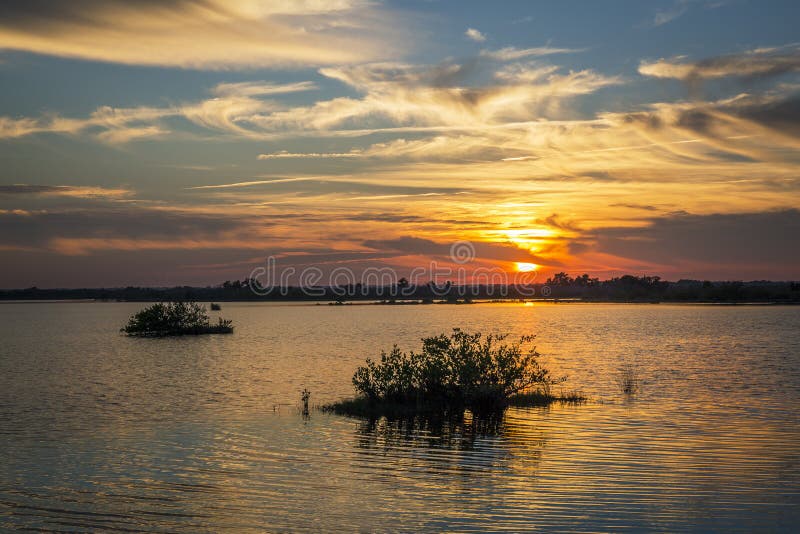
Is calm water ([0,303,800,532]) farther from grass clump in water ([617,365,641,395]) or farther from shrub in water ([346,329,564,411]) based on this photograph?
shrub in water ([346,329,564,411])

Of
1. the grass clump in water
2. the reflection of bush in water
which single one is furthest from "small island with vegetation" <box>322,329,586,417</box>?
the grass clump in water

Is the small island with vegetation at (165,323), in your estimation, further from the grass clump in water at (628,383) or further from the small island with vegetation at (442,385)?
the small island with vegetation at (442,385)

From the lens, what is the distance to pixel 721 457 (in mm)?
20375

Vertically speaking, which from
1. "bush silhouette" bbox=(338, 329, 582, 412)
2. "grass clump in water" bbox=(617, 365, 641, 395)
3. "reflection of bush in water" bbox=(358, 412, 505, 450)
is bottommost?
"reflection of bush in water" bbox=(358, 412, 505, 450)

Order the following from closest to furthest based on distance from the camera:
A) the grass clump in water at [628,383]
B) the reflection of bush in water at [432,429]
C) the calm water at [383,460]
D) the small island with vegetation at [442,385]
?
1. the calm water at [383,460]
2. the reflection of bush in water at [432,429]
3. the small island with vegetation at [442,385]
4. the grass clump in water at [628,383]

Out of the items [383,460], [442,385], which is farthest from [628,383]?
[383,460]

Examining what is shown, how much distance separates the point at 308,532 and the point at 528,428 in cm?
1300

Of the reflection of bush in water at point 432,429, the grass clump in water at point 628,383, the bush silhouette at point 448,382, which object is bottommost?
the reflection of bush in water at point 432,429

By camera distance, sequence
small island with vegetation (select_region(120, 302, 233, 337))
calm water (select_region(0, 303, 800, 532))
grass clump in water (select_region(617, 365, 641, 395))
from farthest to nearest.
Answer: small island with vegetation (select_region(120, 302, 233, 337)) < grass clump in water (select_region(617, 365, 641, 395)) < calm water (select_region(0, 303, 800, 532))

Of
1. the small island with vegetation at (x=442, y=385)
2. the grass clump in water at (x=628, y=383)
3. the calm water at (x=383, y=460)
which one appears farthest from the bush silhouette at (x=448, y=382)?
the grass clump in water at (x=628, y=383)

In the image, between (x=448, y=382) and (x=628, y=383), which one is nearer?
(x=448, y=382)

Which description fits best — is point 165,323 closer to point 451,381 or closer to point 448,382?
point 448,382

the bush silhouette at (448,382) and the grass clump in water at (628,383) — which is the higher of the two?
the bush silhouette at (448,382)

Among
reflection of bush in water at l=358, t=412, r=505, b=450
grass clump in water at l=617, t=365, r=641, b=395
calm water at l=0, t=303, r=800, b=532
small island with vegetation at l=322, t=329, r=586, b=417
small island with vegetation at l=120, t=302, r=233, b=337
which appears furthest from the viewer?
small island with vegetation at l=120, t=302, r=233, b=337
